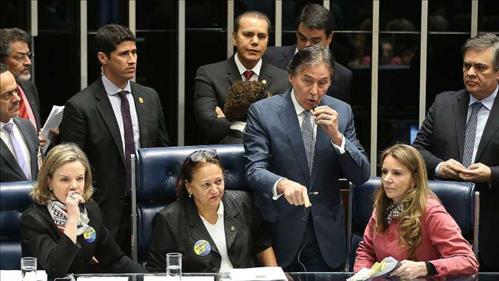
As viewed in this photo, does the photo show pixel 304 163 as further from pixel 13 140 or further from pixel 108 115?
pixel 13 140

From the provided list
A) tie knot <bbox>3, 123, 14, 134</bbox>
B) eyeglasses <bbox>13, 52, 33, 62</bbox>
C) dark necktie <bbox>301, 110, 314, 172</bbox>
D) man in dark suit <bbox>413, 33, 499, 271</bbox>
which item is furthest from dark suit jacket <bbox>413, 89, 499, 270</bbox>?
eyeglasses <bbox>13, 52, 33, 62</bbox>

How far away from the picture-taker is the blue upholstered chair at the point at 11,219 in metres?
5.09

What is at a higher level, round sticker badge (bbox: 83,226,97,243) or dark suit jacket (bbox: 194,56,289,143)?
dark suit jacket (bbox: 194,56,289,143)

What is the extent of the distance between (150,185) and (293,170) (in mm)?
665

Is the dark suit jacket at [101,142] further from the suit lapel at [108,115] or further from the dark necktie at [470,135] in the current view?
the dark necktie at [470,135]

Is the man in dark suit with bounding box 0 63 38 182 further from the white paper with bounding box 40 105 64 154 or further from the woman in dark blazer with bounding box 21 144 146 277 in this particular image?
the woman in dark blazer with bounding box 21 144 146 277

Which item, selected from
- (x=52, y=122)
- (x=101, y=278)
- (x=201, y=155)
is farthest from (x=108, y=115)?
(x=101, y=278)

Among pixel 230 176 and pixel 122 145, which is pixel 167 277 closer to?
pixel 230 176

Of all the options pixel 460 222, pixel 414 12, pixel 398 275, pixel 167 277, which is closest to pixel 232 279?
pixel 167 277

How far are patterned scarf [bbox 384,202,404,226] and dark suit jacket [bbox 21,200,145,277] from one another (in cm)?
109

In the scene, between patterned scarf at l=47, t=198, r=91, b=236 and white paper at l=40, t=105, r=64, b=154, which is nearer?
patterned scarf at l=47, t=198, r=91, b=236

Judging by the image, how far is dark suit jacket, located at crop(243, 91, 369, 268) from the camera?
5176 millimetres

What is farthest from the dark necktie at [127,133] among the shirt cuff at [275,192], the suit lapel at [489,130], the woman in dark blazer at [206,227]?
the suit lapel at [489,130]

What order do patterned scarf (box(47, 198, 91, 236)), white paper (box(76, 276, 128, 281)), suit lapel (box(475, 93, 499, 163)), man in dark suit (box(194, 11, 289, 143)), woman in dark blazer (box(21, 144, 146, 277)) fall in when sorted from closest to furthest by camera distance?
white paper (box(76, 276, 128, 281)), woman in dark blazer (box(21, 144, 146, 277)), patterned scarf (box(47, 198, 91, 236)), suit lapel (box(475, 93, 499, 163)), man in dark suit (box(194, 11, 289, 143))
